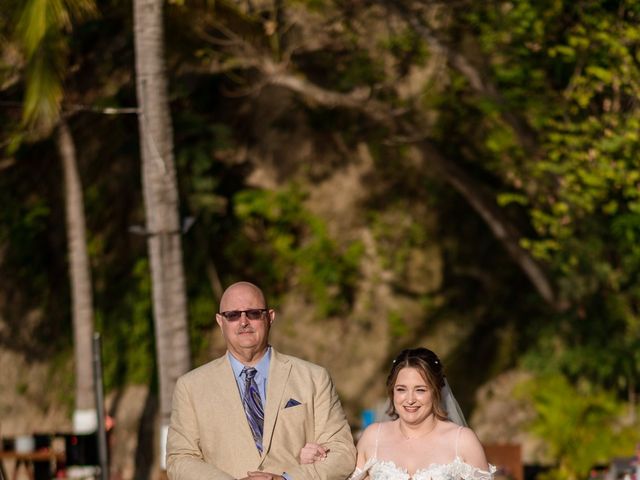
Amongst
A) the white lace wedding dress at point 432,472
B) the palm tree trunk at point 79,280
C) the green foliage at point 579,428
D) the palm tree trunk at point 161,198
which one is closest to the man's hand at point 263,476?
the white lace wedding dress at point 432,472

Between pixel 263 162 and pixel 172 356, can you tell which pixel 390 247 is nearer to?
pixel 263 162

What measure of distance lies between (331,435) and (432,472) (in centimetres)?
58

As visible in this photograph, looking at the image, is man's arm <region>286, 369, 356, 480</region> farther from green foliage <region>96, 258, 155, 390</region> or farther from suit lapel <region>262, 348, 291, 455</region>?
green foliage <region>96, 258, 155, 390</region>

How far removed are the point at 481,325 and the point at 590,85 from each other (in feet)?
25.5

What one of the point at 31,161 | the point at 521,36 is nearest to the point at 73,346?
the point at 31,161

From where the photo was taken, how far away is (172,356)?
14.6m

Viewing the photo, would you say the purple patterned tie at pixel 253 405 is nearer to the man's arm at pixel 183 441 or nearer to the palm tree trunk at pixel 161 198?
the man's arm at pixel 183 441

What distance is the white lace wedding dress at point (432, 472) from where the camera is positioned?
679 centimetres

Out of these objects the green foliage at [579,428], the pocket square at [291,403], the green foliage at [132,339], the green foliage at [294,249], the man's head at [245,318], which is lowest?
the green foliage at [579,428]

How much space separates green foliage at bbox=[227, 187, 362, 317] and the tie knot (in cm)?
1874

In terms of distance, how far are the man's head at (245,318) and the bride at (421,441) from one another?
808mm

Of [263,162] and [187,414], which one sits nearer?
[187,414]

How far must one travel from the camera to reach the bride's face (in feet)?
22.5

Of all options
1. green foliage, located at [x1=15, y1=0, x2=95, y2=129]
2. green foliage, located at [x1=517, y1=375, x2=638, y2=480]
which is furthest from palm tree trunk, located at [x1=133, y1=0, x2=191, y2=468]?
green foliage, located at [x1=517, y1=375, x2=638, y2=480]
